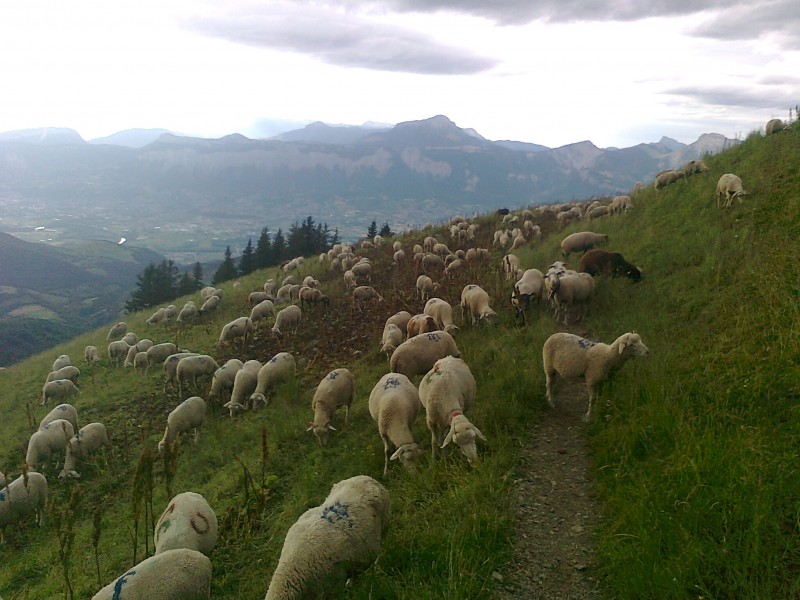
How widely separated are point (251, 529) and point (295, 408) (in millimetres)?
4939

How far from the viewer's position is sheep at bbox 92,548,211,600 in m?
4.91

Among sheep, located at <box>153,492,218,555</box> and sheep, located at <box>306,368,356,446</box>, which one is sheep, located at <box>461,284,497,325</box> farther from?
sheep, located at <box>153,492,218,555</box>

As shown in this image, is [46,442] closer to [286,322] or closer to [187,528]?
[187,528]

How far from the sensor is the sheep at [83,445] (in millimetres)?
11234

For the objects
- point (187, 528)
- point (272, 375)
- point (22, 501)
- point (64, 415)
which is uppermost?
point (187, 528)

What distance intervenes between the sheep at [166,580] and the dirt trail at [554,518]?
134 inches

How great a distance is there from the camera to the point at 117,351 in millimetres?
21391

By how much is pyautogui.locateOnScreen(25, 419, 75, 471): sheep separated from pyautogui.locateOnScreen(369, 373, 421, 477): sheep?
9058 millimetres

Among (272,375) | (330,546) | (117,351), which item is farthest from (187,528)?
(117,351)

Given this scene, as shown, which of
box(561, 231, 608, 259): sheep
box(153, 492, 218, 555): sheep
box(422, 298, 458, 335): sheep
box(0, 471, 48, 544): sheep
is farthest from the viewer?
box(561, 231, 608, 259): sheep

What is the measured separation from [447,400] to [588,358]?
8.69 feet

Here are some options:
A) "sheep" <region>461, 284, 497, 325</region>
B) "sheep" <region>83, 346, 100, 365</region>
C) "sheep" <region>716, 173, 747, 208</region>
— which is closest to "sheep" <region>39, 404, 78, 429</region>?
"sheep" <region>83, 346, 100, 365</region>

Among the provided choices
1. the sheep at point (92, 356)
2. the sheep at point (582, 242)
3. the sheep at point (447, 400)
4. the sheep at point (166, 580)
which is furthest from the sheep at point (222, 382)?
the sheep at point (582, 242)

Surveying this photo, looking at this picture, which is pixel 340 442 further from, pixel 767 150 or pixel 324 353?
pixel 767 150
